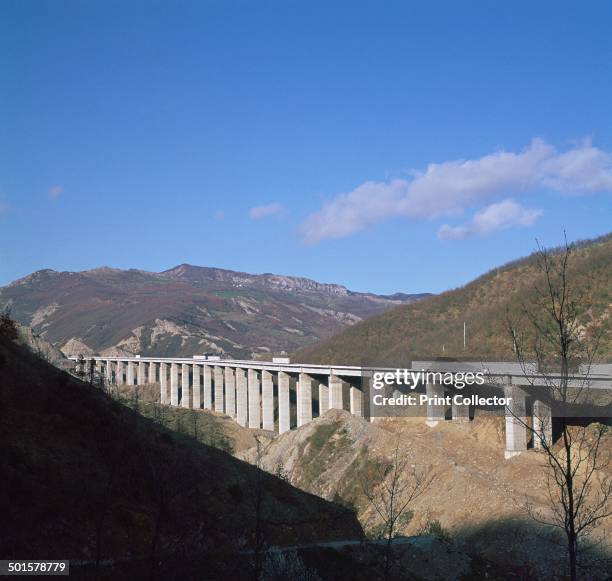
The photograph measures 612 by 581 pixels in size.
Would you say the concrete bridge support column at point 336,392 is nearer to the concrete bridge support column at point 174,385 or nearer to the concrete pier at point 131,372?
the concrete bridge support column at point 174,385

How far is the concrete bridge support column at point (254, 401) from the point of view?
97812mm

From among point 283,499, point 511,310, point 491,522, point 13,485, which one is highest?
point 511,310

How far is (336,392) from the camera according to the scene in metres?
74.6

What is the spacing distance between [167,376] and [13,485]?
115578 millimetres

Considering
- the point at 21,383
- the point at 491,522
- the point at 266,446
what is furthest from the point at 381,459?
the point at 21,383

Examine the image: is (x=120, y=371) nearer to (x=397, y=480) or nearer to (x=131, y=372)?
(x=131, y=372)

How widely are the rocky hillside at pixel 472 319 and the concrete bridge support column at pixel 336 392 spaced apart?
22.7 feet

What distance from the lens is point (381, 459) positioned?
53719 mm

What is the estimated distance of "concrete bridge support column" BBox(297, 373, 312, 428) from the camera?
78.6m

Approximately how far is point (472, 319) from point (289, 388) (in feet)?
Answer: 97.7

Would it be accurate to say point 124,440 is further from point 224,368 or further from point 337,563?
point 224,368

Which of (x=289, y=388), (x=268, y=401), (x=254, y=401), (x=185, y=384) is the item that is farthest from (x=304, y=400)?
(x=185, y=384)

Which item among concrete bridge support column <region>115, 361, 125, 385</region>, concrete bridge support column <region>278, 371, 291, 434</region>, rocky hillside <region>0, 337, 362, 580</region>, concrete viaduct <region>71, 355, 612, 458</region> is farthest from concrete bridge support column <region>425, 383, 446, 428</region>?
concrete bridge support column <region>115, 361, 125, 385</region>

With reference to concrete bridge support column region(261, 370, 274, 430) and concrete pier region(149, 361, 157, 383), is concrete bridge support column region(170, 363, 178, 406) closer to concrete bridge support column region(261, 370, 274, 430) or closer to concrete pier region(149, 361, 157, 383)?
concrete pier region(149, 361, 157, 383)
